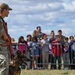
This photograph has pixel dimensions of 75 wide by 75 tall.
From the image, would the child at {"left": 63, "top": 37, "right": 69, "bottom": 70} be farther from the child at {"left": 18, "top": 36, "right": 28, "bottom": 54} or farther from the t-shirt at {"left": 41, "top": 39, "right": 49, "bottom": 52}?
the child at {"left": 18, "top": 36, "right": 28, "bottom": 54}

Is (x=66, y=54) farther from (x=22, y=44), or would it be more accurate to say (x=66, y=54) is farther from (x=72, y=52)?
(x=22, y=44)

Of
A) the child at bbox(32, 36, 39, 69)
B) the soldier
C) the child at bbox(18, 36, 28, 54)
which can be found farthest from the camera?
the child at bbox(32, 36, 39, 69)

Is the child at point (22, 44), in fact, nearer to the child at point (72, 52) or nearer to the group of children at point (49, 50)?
the group of children at point (49, 50)

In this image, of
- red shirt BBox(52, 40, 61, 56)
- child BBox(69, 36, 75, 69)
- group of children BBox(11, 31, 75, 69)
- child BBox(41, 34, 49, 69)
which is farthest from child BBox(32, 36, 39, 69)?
child BBox(69, 36, 75, 69)

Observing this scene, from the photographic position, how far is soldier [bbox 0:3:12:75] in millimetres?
6930

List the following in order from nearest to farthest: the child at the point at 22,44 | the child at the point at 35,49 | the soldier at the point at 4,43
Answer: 1. the soldier at the point at 4,43
2. the child at the point at 22,44
3. the child at the point at 35,49

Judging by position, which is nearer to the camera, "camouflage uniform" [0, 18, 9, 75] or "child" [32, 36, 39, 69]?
"camouflage uniform" [0, 18, 9, 75]

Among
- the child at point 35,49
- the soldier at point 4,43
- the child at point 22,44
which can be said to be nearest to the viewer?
the soldier at point 4,43

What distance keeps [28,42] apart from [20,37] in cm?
43

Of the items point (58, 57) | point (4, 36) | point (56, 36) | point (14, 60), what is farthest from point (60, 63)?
point (4, 36)

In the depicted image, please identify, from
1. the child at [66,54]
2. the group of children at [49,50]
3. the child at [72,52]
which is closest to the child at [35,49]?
the group of children at [49,50]

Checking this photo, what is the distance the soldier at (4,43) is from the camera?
273 inches

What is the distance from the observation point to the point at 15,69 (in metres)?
7.69

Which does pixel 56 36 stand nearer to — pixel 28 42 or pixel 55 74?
pixel 28 42
